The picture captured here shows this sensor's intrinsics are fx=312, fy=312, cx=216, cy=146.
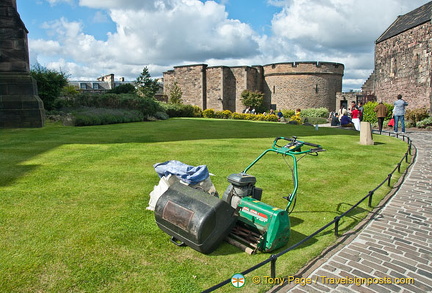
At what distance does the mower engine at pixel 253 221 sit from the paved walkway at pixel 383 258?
550 mm

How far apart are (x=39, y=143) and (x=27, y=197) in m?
5.82

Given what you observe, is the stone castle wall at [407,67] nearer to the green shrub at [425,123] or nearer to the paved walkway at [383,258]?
the green shrub at [425,123]

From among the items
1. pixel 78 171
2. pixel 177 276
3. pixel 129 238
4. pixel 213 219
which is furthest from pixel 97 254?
pixel 78 171

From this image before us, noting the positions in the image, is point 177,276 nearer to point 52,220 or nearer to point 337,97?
point 52,220

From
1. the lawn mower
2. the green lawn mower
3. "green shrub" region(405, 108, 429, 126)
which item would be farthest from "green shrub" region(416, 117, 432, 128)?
the lawn mower

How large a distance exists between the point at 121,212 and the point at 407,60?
2858 centimetres

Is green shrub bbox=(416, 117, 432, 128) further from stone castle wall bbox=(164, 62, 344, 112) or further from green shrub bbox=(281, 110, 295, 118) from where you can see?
stone castle wall bbox=(164, 62, 344, 112)

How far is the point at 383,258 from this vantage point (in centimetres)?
433

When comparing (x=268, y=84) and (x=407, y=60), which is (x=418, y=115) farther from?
(x=268, y=84)

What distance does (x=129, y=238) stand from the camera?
450cm

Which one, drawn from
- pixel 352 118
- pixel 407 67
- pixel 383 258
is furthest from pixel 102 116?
pixel 407 67

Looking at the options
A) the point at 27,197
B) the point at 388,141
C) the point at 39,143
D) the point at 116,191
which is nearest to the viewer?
the point at 27,197

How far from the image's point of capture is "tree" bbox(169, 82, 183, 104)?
148ft

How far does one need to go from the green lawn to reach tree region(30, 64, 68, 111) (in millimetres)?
10064
